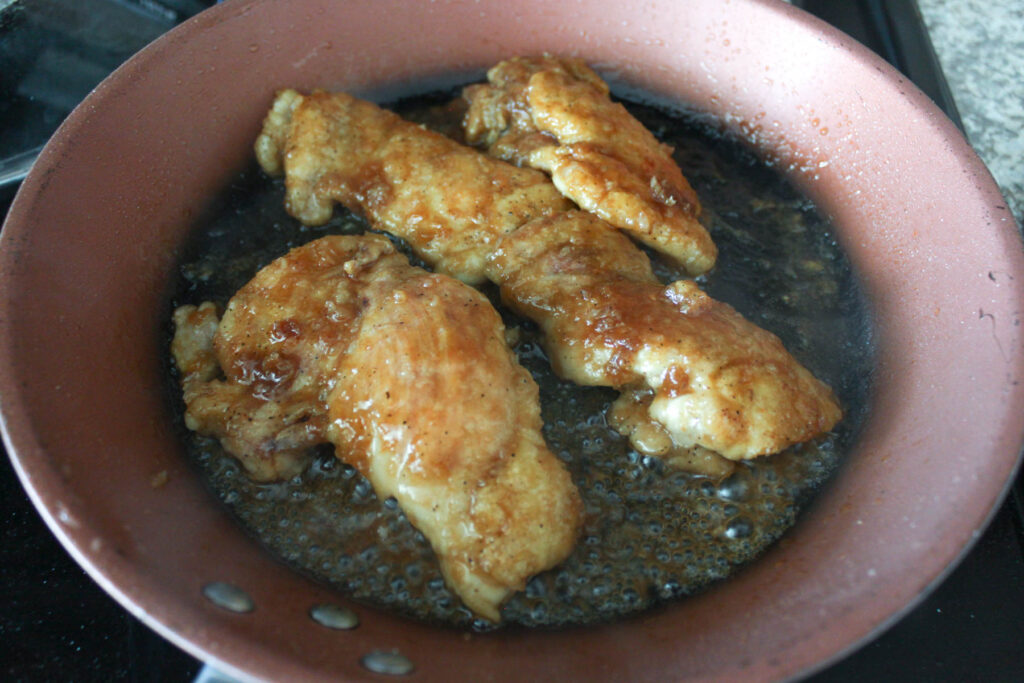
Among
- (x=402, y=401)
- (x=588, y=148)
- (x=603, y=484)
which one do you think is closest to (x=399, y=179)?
(x=588, y=148)

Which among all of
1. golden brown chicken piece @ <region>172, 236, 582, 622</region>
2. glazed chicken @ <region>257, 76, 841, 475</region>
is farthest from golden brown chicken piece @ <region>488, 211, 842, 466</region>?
golden brown chicken piece @ <region>172, 236, 582, 622</region>

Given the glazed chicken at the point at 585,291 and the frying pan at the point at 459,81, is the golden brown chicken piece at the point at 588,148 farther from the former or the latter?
the frying pan at the point at 459,81

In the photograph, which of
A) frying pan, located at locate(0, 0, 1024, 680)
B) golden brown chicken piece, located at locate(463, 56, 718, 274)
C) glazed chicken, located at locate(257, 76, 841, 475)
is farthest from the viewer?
golden brown chicken piece, located at locate(463, 56, 718, 274)

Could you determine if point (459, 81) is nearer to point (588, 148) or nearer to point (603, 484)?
point (588, 148)

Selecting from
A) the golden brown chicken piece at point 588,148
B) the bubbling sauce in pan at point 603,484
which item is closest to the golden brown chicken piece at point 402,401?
the bubbling sauce in pan at point 603,484

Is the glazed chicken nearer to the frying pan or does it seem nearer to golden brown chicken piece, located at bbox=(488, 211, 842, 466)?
golden brown chicken piece, located at bbox=(488, 211, 842, 466)
